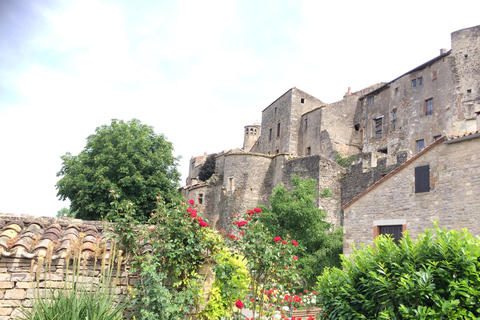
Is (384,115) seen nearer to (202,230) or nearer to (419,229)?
(419,229)

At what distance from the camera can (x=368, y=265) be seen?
5.81 m

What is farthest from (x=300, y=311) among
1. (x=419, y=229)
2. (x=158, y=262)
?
(x=158, y=262)

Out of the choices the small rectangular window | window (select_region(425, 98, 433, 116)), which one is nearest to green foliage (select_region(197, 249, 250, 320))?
window (select_region(425, 98, 433, 116))

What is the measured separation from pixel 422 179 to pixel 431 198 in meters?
0.64

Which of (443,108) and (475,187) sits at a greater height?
(443,108)

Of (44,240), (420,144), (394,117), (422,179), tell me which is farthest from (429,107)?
(44,240)

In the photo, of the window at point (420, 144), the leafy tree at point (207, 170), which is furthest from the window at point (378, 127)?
the leafy tree at point (207, 170)

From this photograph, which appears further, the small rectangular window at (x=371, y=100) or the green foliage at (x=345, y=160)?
the small rectangular window at (x=371, y=100)

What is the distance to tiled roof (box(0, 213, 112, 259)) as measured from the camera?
5.64 m

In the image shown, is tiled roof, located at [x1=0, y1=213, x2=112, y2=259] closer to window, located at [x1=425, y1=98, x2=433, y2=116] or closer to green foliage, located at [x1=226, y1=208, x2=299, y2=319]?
green foliage, located at [x1=226, y1=208, x2=299, y2=319]

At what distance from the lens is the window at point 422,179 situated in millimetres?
12269

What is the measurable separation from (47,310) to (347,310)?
4131 mm

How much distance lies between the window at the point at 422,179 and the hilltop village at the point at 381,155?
0.03m

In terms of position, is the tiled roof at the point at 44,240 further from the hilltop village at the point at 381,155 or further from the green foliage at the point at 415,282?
the hilltop village at the point at 381,155
